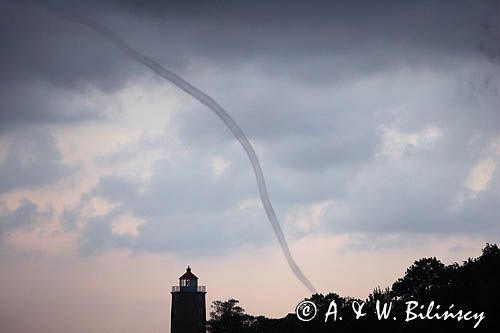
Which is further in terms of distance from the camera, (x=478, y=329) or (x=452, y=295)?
(x=452, y=295)

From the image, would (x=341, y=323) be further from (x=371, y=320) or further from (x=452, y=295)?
(x=452, y=295)

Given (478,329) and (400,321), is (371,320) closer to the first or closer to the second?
(400,321)

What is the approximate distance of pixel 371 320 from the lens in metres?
194

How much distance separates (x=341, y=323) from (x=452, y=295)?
25.6 meters

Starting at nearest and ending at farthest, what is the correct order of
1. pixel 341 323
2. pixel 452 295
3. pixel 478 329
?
pixel 478 329
pixel 452 295
pixel 341 323

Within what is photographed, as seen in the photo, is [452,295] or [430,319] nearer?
[430,319]

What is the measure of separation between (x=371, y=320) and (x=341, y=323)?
805 centimetres

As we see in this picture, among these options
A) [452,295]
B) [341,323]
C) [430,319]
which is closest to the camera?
[430,319]

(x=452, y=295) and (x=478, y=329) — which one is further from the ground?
(x=452, y=295)

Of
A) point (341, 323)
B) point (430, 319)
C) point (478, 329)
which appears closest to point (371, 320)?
point (341, 323)

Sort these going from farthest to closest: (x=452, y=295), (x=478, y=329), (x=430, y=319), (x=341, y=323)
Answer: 1. (x=341, y=323)
2. (x=452, y=295)
3. (x=430, y=319)
4. (x=478, y=329)

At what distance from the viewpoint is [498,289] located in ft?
572

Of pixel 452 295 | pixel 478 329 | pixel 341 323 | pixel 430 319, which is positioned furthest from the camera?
pixel 341 323

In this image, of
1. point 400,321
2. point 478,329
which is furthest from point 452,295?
point 478,329
